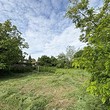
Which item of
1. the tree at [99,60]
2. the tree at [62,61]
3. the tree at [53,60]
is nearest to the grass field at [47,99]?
the tree at [99,60]

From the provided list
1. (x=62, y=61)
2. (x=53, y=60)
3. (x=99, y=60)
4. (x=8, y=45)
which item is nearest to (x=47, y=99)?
(x=99, y=60)

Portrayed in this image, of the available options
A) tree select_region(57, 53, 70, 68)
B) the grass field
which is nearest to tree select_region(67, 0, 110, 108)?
the grass field

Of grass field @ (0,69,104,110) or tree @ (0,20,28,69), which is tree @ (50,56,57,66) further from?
grass field @ (0,69,104,110)

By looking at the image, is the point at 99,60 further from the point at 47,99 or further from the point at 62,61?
the point at 62,61

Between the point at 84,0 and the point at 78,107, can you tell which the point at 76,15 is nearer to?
the point at 84,0

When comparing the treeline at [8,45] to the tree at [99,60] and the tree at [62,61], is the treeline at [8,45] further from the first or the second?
the tree at [62,61]

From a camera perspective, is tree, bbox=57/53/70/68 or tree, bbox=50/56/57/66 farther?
tree, bbox=50/56/57/66

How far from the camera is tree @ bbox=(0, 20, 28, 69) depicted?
1467 cm

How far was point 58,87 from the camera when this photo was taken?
8.90 metres

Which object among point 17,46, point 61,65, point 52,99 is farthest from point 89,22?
point 61,65

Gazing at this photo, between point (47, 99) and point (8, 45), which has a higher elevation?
point (8, 45)

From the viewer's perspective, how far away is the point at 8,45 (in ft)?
48.5

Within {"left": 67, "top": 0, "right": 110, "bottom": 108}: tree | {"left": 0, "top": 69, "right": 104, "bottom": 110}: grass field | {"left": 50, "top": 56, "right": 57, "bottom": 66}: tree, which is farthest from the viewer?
{"left": 50, "top": 56, "right": 57, "bottom": 66}: tree

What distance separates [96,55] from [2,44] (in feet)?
37.7
